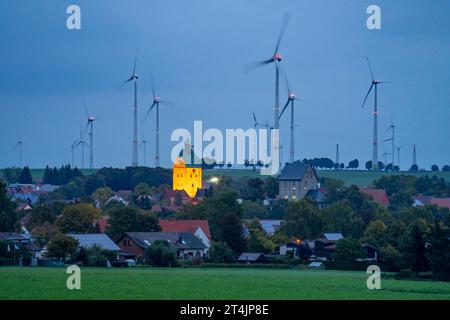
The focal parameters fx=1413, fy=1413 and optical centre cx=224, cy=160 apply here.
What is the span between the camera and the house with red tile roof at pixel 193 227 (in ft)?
240

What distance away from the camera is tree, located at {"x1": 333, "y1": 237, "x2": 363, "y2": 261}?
62.6m

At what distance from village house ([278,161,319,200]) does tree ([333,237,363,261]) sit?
64658 millimetres

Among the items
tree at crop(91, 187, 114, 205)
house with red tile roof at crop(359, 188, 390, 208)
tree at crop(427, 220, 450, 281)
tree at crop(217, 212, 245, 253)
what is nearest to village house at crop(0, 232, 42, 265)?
tree at crop(217, 212, 245, 253)

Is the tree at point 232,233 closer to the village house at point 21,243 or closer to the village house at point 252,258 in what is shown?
the village house at point 252,258

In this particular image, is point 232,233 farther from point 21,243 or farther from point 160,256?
point 160,256

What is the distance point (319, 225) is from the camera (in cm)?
8238

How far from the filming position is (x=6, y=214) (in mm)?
75312

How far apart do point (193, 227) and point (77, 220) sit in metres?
6.24

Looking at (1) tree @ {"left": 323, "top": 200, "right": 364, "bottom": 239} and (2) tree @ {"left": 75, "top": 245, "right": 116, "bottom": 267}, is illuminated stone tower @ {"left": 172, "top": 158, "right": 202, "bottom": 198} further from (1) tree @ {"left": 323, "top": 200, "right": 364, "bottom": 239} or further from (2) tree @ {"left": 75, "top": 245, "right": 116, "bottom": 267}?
(2) tree @ {"left": 75, "top": 245, "right": 116, "bottom": 267}

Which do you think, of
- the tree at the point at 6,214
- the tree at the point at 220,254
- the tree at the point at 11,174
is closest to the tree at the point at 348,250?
the tree at the point at 220,254

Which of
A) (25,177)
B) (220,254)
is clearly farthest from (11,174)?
(220,254)
